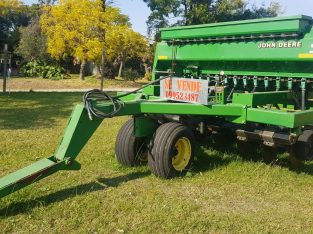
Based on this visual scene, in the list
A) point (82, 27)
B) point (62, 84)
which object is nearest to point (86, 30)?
point (82, 27)

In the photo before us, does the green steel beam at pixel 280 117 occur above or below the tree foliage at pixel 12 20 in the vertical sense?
below

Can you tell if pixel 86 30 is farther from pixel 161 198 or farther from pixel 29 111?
pixel 161 198

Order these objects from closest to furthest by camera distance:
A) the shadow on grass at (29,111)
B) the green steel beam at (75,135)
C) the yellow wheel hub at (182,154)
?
the green steel beam at (75,135) → the yellow wheel hub at (182,154) → the shadow on grass at (29,111)

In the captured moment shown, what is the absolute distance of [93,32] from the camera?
21.4 meters

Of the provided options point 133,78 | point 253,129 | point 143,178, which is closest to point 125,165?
point 143,178

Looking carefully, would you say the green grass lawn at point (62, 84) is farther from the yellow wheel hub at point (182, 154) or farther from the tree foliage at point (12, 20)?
the yellow wheel hub at point (182, 154)

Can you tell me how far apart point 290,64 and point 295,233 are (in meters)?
2.53

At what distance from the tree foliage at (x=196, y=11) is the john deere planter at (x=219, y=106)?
24.3 meters

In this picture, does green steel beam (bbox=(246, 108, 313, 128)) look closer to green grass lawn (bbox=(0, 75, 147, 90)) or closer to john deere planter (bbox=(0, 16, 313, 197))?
john deere planter (bbox=(0, 16, 313, 197))

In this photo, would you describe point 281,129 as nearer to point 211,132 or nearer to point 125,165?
point 211,132

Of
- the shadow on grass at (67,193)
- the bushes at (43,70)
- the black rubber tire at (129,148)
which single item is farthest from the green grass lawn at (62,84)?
the shadow on grass at (67,193)

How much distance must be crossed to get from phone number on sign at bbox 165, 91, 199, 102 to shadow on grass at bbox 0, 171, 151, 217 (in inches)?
39.7

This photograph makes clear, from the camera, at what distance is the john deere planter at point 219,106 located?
4684 mm

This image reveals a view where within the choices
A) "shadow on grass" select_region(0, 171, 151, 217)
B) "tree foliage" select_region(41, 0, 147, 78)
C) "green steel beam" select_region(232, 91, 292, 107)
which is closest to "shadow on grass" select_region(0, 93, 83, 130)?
"shadow on grass" select_region(0, 171, 151, 217)
